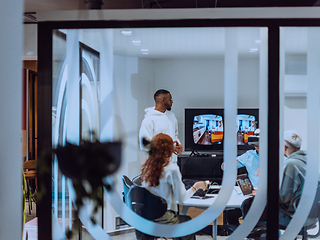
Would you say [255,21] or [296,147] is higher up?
[255,21]

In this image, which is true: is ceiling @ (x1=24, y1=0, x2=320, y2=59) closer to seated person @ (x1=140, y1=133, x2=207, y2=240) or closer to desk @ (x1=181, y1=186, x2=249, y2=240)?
seated person @ (x1=140, y1=133, x2=207, y2=240)

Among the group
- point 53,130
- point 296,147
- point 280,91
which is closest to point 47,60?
point 53,130

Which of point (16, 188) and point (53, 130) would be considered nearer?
point (16, 188)

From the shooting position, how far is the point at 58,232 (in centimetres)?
205

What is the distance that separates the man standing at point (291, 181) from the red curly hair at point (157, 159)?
0.95m

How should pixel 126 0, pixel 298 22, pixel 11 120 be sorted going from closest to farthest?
pixel 11 120, pixel 298 22, pixel 126 0

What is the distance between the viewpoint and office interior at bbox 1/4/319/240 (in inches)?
77.3

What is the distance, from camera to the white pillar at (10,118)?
0.43 m

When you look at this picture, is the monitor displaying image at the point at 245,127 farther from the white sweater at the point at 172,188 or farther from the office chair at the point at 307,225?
the office chair at the point at 307,225

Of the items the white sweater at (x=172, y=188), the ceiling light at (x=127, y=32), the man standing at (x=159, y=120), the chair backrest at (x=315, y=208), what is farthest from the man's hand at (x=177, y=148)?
the chair backrest at (x=315, y=208)

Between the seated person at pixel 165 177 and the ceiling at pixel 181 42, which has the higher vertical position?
the ceiling at pixel 181 42

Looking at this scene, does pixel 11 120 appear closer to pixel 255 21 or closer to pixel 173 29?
pixel 173 29

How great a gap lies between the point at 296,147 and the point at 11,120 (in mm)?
2107

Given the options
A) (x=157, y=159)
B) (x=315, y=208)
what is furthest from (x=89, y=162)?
(x=315, y=208)
